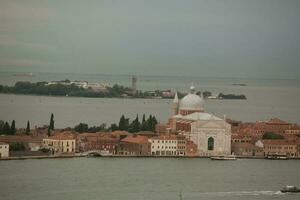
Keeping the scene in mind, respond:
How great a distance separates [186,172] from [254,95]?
13.3m

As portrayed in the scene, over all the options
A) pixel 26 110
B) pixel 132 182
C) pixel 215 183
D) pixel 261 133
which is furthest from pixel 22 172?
pixel 26 110

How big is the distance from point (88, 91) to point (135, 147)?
12162 mm

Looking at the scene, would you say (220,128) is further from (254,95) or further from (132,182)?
(254,95)

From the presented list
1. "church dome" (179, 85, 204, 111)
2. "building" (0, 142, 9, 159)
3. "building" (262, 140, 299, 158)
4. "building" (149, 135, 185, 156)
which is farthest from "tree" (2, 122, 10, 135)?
"building" (262, 140, 299, 158)

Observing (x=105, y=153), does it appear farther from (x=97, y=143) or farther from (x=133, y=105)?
(x=133, y=105)

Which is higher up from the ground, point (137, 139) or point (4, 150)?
point (137, 139)

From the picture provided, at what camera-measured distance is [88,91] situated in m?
25.5

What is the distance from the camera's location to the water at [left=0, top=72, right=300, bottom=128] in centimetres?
1755

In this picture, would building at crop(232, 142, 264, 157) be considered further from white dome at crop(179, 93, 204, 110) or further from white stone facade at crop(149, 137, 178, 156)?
white dome at crop(179, 93, 204, 110)

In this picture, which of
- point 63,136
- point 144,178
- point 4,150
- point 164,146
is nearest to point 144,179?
point 144,178

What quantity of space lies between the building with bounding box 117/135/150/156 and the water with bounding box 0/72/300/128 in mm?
2509

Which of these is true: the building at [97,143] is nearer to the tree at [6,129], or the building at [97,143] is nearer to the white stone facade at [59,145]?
the white stone facade at [59,145]

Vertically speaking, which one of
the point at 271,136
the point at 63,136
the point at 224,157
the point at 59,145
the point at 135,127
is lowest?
the point at 224,157

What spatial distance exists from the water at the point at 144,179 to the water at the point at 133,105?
355 cm
